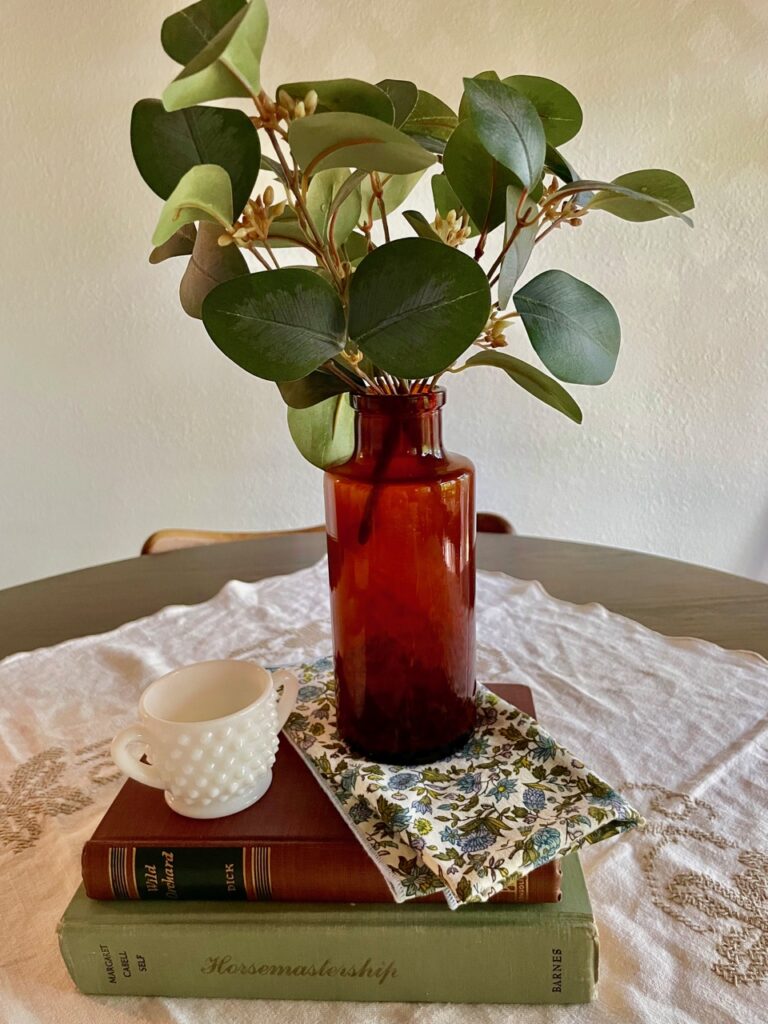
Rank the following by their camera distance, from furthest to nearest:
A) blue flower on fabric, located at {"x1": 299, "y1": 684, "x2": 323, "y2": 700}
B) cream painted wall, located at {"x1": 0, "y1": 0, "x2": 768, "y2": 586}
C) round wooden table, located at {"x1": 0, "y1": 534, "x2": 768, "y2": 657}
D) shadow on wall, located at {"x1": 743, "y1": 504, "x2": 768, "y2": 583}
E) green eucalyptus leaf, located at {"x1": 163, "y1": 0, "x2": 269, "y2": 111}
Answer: shadow on wall, located at {"x1": 743, "y1": 504, "x2": 768, "y2": 583}, cream painted wall, located at {"x1": 0, "y1": 0, "x2": 768, "y2": 586}, round wooden table, located at {"x1": 0, "y1": 534, "x2": 768, "y2": 657}, blue flower on fabric, located at {"x1": 299, "y1": 684, "x2": 323, "y2": 700}, green eucalyptus leaf, located at {"x1": 163, "y1": 0, "x2": 269, "y2": 111}

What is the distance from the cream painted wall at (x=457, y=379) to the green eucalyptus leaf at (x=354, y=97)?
148cm

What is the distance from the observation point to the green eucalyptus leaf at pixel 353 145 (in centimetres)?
40

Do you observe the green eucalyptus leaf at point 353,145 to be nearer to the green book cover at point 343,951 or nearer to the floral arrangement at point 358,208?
the floral arrangement at point 358,208

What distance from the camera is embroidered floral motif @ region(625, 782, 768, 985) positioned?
48 cm

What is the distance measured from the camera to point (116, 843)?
0.48 m

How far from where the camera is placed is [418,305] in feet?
1.43

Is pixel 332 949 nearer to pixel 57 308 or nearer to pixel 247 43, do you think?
pixel 247 43

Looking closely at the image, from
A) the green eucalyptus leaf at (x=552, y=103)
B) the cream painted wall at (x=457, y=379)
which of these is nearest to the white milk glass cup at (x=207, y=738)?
the green eucalyptus leaf at (x=552, y=103)

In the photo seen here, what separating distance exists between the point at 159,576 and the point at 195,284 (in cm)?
75

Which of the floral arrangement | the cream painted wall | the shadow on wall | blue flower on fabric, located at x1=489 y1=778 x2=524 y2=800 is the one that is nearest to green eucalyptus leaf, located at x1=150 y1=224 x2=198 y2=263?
the floral arrangement

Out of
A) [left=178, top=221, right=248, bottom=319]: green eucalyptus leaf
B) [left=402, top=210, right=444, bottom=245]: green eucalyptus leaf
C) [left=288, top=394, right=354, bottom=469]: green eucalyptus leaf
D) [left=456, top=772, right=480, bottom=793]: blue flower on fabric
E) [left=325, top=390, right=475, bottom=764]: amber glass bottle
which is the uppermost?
[left=402, top=210, right=444, bottom=245]: green eucalyptus leaf

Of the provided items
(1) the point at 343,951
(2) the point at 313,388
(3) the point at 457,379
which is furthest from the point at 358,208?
(3) the point at 457,379

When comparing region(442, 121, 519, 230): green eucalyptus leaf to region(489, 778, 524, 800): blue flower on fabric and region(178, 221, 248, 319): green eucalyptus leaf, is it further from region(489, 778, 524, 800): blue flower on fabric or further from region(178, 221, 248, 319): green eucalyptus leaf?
region(489, 778, 524, 800): blue flower on fabric

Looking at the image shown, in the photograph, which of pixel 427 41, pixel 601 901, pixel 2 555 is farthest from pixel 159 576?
pixel 427 41
